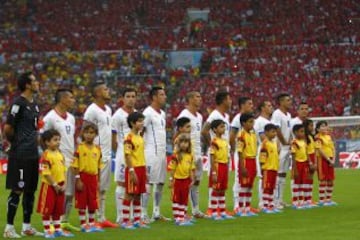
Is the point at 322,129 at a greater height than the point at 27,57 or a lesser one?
lesser

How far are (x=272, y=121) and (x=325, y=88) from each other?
2243 cm

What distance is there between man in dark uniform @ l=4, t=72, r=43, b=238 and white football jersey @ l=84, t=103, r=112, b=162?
151 centimetres

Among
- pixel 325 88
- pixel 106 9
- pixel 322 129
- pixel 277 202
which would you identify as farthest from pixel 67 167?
pixel 106 9

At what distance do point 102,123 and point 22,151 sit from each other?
196 cm

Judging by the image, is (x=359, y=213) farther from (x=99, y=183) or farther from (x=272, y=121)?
(x=99, y=183)

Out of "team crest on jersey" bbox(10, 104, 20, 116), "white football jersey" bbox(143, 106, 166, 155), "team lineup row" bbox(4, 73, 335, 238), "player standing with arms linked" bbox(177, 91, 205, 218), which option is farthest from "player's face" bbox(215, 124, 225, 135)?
"team crest on jersey" bbox(10, 104, 20, 116)

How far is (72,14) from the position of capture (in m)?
49.3

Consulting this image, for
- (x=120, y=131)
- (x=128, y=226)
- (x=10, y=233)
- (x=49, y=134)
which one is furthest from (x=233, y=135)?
(x=10, y=233)

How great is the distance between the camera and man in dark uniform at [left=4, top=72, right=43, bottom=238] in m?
13.8

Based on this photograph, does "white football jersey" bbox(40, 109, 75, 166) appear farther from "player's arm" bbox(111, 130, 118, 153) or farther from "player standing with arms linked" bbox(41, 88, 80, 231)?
"player's arm" bbox(111, 130, 118, 153)

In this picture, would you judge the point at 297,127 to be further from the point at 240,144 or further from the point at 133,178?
the point at 133,178

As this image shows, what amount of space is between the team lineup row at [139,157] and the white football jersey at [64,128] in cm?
1

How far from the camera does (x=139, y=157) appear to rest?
15328mm

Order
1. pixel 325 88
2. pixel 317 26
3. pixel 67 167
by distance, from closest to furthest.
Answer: pixel 67 167, pixel 325 88, pixel 317 26
